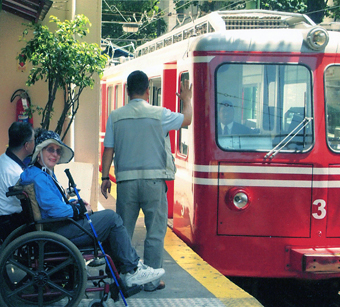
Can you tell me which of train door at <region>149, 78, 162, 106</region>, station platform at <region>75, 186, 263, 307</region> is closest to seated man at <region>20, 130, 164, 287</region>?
station platform at <region>75, 186, 263, 307</region>

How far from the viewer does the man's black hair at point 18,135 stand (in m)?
4.30

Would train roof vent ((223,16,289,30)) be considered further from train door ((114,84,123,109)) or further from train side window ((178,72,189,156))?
train door ((114,84,123,109))

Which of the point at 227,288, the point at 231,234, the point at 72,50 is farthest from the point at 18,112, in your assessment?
the point at 227,288

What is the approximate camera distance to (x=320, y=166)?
5.23 metres

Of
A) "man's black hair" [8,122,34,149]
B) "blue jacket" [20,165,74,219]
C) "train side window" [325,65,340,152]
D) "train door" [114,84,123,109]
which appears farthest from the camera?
"train door" [114,84,123,109]

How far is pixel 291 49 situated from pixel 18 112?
3.52 meters

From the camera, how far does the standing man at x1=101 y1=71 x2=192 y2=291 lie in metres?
4.44

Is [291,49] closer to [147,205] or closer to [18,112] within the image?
[147,205]

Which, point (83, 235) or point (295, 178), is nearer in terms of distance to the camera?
point (83, 235)

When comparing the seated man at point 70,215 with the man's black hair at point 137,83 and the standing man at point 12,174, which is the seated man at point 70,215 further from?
the man's black hair at point 137,83

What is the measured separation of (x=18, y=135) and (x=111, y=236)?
3.69ft

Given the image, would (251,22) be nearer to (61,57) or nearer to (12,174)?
(61,57)

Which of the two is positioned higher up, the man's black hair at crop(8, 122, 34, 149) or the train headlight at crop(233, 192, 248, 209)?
the man's black hair at crop(8, 122, 34, 149)

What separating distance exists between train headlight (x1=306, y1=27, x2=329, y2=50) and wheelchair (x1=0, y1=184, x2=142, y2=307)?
9.41ft
